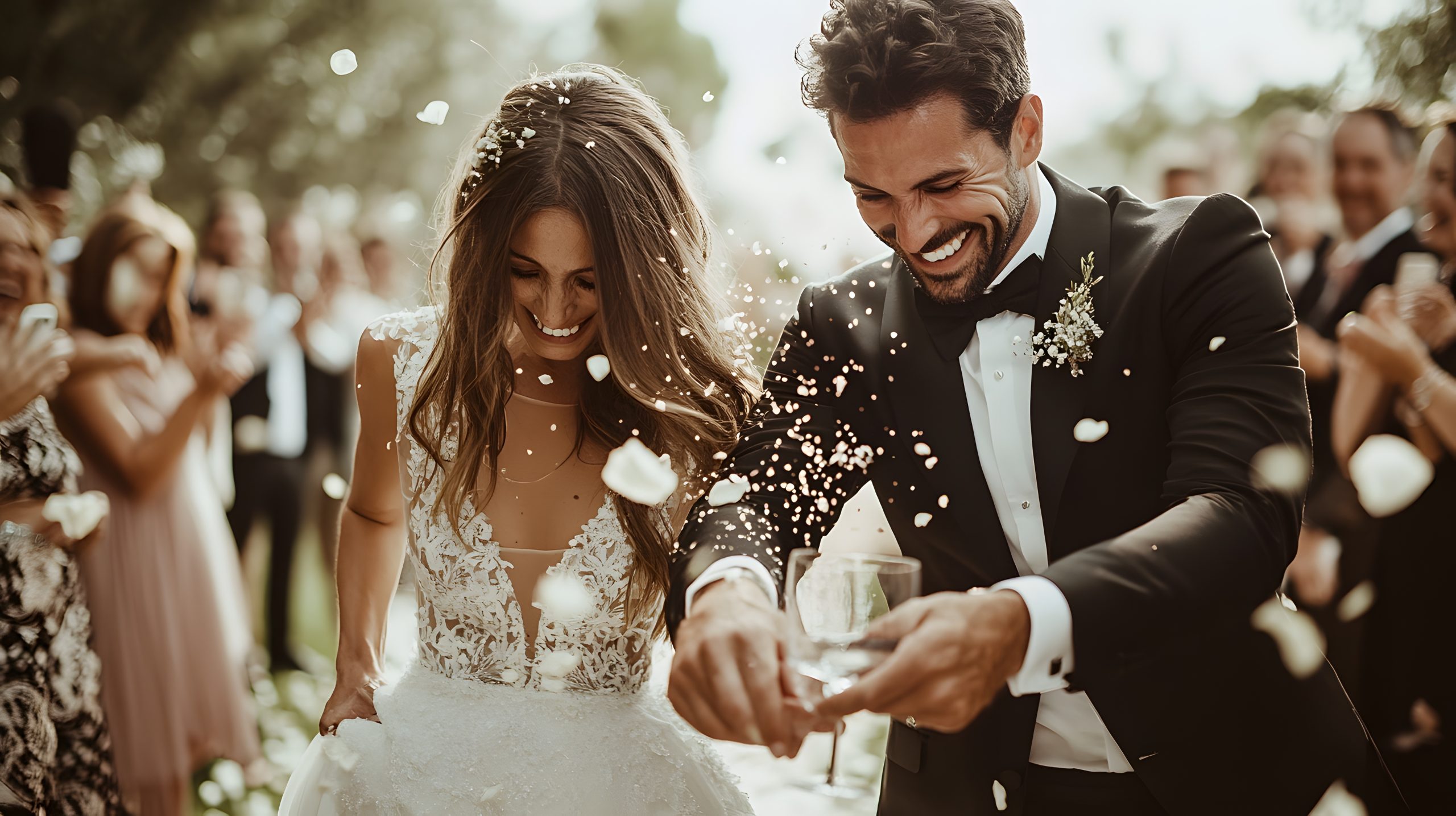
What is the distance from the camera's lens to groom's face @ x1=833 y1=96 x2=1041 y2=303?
1848 mm

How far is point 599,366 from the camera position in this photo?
232cm

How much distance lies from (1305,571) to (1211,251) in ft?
8.60

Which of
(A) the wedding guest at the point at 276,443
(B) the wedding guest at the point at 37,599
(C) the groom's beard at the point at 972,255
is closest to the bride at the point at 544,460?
(C) the groom's beard at the point at 972,255

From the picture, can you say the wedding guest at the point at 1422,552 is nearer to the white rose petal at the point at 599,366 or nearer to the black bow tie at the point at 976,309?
the black bow tie at the point at 976,309

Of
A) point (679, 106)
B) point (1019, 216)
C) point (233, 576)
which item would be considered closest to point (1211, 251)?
point (1019, 216)

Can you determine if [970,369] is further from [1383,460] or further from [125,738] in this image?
[125,738]

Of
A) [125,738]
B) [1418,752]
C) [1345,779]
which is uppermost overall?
[1345,779]

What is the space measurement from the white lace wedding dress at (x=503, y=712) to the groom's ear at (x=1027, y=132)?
1.07 meters

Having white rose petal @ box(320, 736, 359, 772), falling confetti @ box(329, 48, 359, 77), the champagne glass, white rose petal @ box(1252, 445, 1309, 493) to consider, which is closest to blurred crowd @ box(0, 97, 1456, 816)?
white rose petal @ box(320, 736, 359, 772)

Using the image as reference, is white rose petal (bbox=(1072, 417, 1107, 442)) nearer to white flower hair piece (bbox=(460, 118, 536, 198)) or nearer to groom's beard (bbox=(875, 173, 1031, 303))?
groom's beard (bbox=(875, 173, 1031, 303))

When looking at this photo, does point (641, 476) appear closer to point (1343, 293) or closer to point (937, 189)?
point (937, 189)

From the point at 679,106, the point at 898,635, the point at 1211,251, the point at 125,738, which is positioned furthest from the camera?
the point at 679,106

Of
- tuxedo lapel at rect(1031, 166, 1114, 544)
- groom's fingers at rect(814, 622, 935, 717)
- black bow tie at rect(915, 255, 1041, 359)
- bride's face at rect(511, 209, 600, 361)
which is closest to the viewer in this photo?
groom's fingers at rect(814, 622, 935, 717)

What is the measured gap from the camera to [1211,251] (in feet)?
5.87
